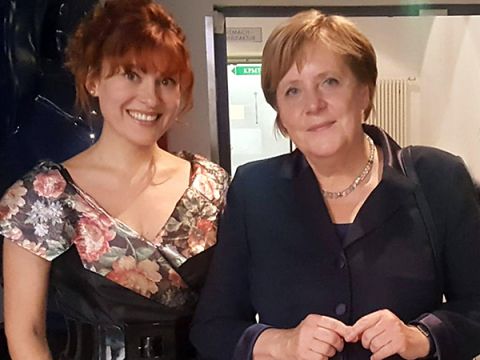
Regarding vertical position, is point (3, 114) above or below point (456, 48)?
below

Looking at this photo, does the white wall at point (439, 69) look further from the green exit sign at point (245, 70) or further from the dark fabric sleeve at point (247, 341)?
the dark fabric sleeve at point (247, 341)

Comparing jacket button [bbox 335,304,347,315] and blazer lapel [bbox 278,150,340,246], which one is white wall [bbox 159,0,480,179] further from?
jacket button [bbox 335,304,347,315]

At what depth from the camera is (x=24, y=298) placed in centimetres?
115

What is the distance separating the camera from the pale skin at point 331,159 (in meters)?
0.96

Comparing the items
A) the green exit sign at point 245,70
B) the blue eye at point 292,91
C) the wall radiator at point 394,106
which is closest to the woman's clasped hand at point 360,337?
the blue eye at point 292,91

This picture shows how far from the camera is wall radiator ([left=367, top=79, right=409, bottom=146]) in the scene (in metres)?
3.06

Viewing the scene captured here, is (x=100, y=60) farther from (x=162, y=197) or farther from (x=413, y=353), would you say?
(x=413, y=353)

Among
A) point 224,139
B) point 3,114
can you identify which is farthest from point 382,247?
point 224,139

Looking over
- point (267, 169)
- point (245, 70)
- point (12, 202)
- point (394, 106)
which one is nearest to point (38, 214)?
point (12, 202)

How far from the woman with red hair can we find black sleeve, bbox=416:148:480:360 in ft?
1.34

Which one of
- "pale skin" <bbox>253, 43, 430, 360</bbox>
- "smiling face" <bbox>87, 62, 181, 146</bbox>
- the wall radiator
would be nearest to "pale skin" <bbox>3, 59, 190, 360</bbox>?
"smiling face" <bbox>87, 62, 181, 146</bbox>

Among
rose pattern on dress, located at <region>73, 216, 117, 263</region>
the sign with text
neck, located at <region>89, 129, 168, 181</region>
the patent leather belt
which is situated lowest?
the patent leather belt

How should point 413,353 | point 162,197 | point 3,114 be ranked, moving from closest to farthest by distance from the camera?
point 413,353, point 162,197, point 3,114

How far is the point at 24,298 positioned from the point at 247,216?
400 mm
